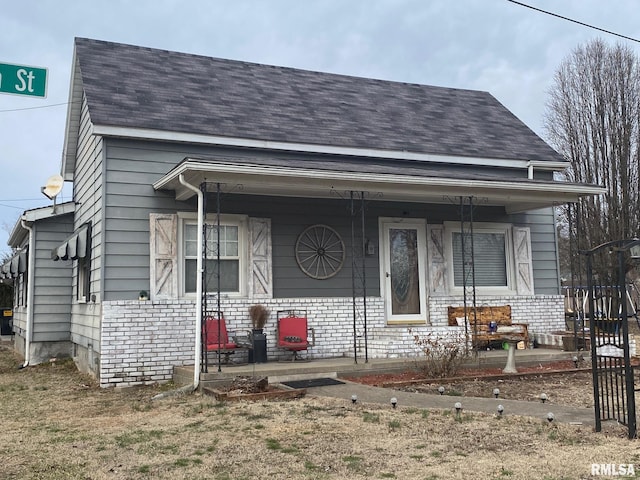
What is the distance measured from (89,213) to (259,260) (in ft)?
9.89

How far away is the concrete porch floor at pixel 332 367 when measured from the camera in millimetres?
8570

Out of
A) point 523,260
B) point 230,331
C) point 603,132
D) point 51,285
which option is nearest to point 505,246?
point 523,260

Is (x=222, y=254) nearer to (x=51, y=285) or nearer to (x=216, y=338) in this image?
(x=216, y=338)

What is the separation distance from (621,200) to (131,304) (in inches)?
710

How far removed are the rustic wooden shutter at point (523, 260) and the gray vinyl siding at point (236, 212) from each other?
24 centimetres

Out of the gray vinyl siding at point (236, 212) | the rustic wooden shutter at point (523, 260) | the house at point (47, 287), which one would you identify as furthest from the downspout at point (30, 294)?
the rustic wooden shutter at point (523, 260)

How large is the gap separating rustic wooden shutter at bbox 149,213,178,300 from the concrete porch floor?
1.20 m

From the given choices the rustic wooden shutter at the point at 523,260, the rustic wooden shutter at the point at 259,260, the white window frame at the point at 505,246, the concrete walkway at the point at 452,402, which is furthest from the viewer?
the rustic wooden shutter at the point at 523,260

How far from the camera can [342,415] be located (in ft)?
21.3

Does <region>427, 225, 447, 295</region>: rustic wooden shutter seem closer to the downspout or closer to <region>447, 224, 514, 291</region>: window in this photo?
<region>447, 224, 514, 291</region>: window

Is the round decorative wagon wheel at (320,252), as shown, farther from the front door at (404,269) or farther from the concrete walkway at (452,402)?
the concrete walkway at (452,402)

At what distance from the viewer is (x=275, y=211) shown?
34.3ft

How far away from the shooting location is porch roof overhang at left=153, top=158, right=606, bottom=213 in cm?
862

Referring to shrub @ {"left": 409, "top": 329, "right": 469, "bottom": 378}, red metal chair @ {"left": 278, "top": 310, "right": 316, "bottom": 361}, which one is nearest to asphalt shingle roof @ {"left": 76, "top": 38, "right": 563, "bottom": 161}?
red metal chair @ {"left": 278, "top": 310, "right": 316, "bottom": 361}
